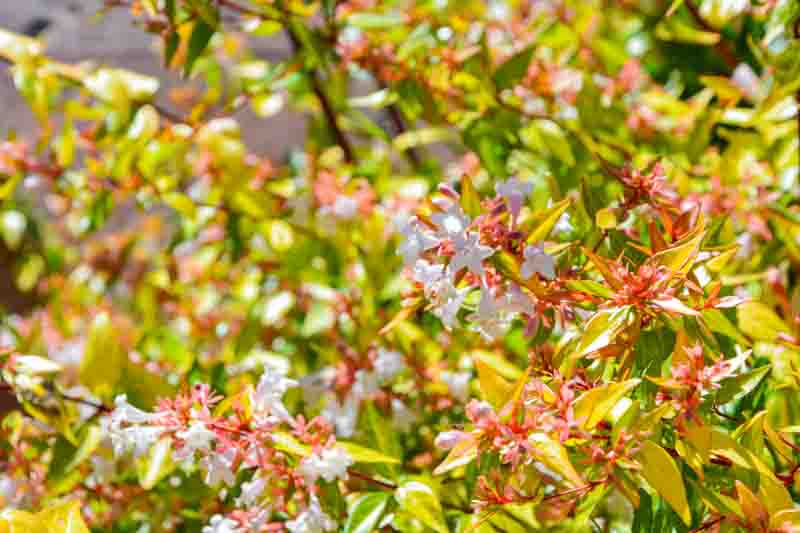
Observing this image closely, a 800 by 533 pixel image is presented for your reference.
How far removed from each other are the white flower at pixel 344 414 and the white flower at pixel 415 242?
0.41 meters

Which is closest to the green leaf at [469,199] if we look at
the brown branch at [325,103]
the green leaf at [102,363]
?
the green leaf at [102,363]

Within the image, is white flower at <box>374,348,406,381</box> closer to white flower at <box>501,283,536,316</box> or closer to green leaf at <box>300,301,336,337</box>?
green leaf at <box>300,301,336,337</box>

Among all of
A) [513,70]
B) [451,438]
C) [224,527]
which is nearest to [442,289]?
[451,438]

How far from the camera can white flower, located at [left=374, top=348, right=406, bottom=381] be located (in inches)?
48.4

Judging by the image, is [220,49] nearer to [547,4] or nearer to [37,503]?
[547,4]

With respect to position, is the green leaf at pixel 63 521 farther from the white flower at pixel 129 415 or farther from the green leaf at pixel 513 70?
the green leaf at pixel 513 70

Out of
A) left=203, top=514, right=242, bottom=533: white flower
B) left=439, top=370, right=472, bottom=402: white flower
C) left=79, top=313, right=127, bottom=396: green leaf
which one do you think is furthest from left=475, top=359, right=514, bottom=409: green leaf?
left=79, top=313, right=127, bottom=396: green leaf

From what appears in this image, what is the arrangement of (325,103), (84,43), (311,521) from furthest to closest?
(84,43), (325,103), (311,521)

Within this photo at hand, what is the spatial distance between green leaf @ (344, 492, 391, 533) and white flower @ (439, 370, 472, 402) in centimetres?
26

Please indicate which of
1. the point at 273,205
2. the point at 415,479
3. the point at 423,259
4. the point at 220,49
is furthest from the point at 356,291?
the point at 220,49

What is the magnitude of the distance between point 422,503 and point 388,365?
291mm

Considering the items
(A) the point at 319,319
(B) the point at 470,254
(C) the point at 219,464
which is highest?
(B) the point at 470,254

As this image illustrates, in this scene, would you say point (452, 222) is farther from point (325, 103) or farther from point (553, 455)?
point (325, 103)

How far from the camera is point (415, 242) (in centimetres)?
81
